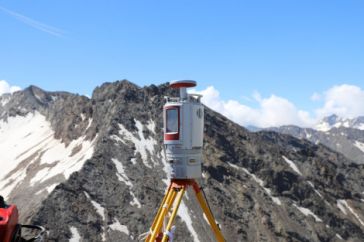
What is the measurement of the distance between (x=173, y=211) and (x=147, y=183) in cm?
9135

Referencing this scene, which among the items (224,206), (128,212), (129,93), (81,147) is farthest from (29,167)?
(224,206)

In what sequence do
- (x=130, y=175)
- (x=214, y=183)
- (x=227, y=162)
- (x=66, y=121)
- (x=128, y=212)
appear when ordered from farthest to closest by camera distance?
1. (x=66, y=121)
2. (x=227, y=162)
3. (x=214, y=183)
4. (x=130, y=175)
5. (x=128, y=212)

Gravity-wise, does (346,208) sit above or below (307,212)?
above

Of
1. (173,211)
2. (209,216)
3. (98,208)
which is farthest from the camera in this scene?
(98,208)

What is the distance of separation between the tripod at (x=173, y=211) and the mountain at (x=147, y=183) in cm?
6952

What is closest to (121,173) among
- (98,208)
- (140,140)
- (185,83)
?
(98,208)

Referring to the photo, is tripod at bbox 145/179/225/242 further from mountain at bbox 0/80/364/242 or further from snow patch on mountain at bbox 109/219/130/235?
snow patch on mountain at bbox 109/219/130/235

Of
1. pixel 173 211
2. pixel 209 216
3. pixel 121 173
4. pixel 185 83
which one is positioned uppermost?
pixel 185 83

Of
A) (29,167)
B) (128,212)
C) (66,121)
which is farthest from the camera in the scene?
(66,121)

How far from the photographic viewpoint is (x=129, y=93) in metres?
141

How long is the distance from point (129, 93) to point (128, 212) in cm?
5311

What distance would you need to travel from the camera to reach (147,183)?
107688 millimetres

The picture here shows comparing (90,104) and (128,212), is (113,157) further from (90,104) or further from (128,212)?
(90,104)

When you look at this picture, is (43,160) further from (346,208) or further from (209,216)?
(209,216)
